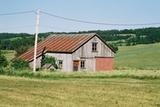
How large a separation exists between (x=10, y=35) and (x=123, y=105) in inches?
5967

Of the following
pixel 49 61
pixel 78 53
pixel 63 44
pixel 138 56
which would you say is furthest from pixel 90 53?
pixel 138 56

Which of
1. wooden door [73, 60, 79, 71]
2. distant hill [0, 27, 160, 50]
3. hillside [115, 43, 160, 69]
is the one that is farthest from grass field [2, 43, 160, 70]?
wooden door [73, 60, 79, 71]

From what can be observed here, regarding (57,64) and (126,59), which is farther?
(126,59)

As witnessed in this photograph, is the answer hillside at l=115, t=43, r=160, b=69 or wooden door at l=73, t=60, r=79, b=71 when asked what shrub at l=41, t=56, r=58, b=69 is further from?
hillside at l=115, t=43, r=160, b=69

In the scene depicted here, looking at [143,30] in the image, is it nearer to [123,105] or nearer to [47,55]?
[47,55]

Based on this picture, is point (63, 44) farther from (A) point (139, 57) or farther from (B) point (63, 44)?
(A) point (139, 57)

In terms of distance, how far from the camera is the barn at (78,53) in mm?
54469

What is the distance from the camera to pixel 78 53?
180ft

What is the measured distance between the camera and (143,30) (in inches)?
5812

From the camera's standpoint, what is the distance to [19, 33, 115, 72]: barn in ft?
179

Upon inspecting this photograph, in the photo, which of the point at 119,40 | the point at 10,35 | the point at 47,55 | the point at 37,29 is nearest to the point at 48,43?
the point at 47,55

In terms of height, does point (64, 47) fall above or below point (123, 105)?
above

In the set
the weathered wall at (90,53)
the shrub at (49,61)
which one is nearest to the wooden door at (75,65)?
the weathered wall at (90,53)

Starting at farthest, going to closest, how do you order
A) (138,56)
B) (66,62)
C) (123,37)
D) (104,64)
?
(123,37)
(138,56)
(104,64)
(66,62)
